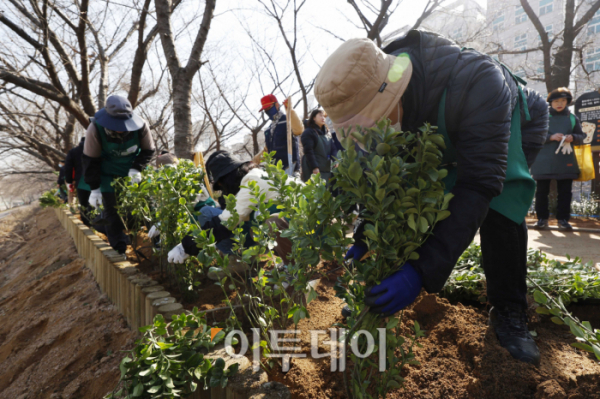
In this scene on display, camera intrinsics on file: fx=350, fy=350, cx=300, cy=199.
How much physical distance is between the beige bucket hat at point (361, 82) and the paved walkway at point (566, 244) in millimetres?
3225

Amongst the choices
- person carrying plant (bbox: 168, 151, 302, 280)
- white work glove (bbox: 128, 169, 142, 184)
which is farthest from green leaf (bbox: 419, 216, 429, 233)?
white work glove (bbox: 128, 169, 142, 184)

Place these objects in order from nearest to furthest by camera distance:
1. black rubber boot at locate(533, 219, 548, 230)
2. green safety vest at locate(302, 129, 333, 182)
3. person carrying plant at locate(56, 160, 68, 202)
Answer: green safety vest at locate(302, 129, 333, 182) < black rubber boot at locate(533, 219, 548, 230) < person carrying plant at locate(56, 160, 68, 202)

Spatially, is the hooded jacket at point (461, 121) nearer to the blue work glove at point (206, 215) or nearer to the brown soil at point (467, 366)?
the brown soil at point (467, 366)

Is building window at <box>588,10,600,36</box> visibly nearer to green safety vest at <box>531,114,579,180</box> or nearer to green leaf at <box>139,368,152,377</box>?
green safety vest at <box>531,114,579,180</box>

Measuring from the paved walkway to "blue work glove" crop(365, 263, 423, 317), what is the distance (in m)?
3.22

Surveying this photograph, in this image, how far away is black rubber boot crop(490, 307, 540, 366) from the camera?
1.51 metres

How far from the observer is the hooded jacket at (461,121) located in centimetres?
113

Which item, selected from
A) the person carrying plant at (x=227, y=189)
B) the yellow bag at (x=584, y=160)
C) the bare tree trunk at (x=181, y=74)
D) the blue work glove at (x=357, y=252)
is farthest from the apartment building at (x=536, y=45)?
the blue work glove at (x=357, y=252)

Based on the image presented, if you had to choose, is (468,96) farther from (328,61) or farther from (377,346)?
(377,346)

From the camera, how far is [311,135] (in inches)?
200

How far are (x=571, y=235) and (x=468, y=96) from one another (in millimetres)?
4681

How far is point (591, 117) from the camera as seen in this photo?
7328mm

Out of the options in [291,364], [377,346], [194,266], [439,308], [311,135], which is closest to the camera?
[377,346]

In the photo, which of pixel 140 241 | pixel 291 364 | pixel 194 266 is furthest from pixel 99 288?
pixel 291 364
